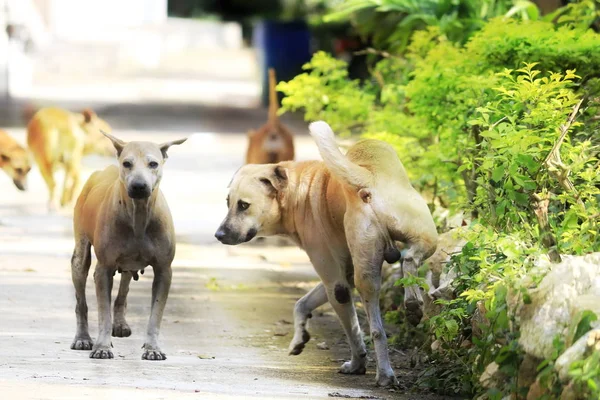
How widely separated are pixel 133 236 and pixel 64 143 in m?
7.55

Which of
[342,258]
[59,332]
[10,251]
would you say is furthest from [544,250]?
[10,251]

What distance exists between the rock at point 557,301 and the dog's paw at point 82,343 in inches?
131

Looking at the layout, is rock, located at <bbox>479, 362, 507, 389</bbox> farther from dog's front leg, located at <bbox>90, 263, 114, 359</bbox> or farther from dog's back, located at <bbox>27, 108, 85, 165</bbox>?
dog's back, located at <bbox>27, 108, 85, 165</bbox>

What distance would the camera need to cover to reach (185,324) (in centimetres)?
1067

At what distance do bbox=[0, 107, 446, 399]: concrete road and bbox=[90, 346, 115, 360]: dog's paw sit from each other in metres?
0.09

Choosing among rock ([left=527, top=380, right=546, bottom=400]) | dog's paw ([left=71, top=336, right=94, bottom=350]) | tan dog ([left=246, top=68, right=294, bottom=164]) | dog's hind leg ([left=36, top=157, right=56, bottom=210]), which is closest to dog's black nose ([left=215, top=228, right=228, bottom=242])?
dog's paw ([left=71, top=336, right=94, bottom=350])

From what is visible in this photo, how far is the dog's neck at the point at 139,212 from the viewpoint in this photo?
29.7 ft

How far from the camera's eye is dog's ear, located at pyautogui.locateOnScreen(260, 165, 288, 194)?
9.01 metres

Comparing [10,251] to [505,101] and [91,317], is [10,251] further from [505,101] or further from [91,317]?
[505,101]

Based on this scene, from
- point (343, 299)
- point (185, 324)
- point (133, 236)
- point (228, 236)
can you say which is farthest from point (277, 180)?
point (185, 324)

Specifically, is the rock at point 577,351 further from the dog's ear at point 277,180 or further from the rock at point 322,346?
the rock at point 322,346

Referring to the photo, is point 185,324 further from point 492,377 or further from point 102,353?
point 492,377

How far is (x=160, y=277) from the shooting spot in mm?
9125

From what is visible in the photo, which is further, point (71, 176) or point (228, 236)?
point (71, 176)
